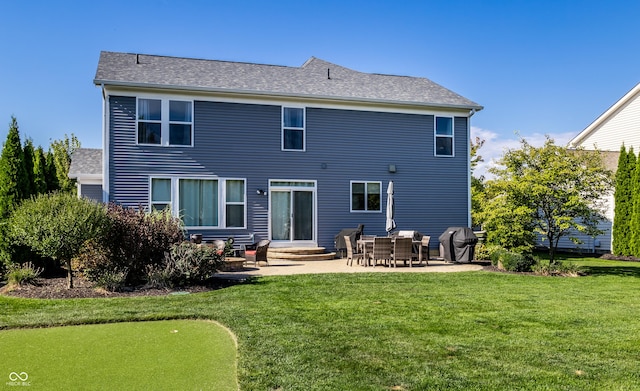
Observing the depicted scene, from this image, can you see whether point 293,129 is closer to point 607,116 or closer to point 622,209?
point 622,209

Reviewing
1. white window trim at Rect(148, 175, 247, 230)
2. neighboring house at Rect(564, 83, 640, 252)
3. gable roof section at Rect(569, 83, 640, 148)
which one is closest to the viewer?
white window trim at Rect(148, 175, 247, 230)

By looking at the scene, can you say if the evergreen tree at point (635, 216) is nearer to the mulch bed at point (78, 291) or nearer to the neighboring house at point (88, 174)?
the mulch bed at point (78, 291)

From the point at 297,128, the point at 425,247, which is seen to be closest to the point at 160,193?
Answer: the point at 297,128

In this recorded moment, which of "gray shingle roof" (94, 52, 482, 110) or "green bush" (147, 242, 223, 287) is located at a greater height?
"gray shingle roof" (94, 52, 482, 110)

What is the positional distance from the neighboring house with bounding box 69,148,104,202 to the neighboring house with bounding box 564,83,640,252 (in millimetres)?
18272

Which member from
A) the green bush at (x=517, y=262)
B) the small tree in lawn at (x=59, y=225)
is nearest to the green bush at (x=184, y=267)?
the small tree in lawn at (x=59, y=225)

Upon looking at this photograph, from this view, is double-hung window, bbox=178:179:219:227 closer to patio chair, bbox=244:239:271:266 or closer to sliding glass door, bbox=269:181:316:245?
sliding glass door, bbox=269:181:316:245

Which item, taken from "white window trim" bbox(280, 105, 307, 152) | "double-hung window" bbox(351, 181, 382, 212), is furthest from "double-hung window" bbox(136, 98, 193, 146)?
"double-hung window" bbox(351, 181, 382, 212)

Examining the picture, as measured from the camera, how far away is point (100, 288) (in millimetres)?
9070

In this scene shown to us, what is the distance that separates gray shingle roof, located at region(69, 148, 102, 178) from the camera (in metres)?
16.2

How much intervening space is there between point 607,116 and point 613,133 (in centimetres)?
82

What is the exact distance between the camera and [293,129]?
16188 millimetres

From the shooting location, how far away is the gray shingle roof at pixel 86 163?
16188 mm

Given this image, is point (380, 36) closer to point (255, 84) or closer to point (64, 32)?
point (255, 84)
